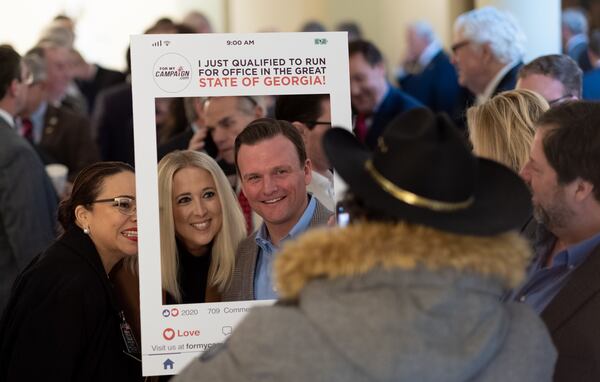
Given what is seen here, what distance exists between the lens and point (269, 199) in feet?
10.1

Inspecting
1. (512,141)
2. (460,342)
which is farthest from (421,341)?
(512,141)

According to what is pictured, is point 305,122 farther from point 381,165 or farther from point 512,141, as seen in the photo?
point 381,165

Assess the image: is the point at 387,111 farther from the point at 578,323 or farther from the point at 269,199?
the point at 578,323

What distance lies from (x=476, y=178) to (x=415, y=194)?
14 centimetres

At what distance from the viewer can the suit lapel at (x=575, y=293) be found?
8.43 feet

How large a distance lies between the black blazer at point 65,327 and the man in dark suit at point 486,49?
2879mm

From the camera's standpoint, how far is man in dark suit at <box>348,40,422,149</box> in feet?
19.8

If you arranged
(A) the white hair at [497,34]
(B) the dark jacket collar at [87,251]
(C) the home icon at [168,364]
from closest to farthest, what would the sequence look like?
1. (C) the home icon at [168,364]
2. (B) the dark jacket collar at [87,251]
3. (A) the white hair at [497,34]

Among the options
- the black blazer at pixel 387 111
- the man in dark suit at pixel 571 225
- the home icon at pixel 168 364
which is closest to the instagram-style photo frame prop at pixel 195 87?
the home icon at pixel 168 364

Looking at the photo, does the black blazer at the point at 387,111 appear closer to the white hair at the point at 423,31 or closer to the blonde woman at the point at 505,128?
the blonde woman at the point at 505,128

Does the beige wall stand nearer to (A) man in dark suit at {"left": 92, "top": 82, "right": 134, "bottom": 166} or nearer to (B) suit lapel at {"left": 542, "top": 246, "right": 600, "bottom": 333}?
(A) man in dark suit at {"left": 92, "top": 82, "right": 134, "bottom": 166}

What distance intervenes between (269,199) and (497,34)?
2.92 meters

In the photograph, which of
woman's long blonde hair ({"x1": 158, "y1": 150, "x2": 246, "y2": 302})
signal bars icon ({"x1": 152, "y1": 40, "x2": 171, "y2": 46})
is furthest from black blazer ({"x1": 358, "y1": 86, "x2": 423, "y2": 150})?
signal bars icon ({"x1": 152, "y1": 40, "x2": 171, "y2": 46})

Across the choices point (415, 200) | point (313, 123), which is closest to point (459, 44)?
point (313, 123)
